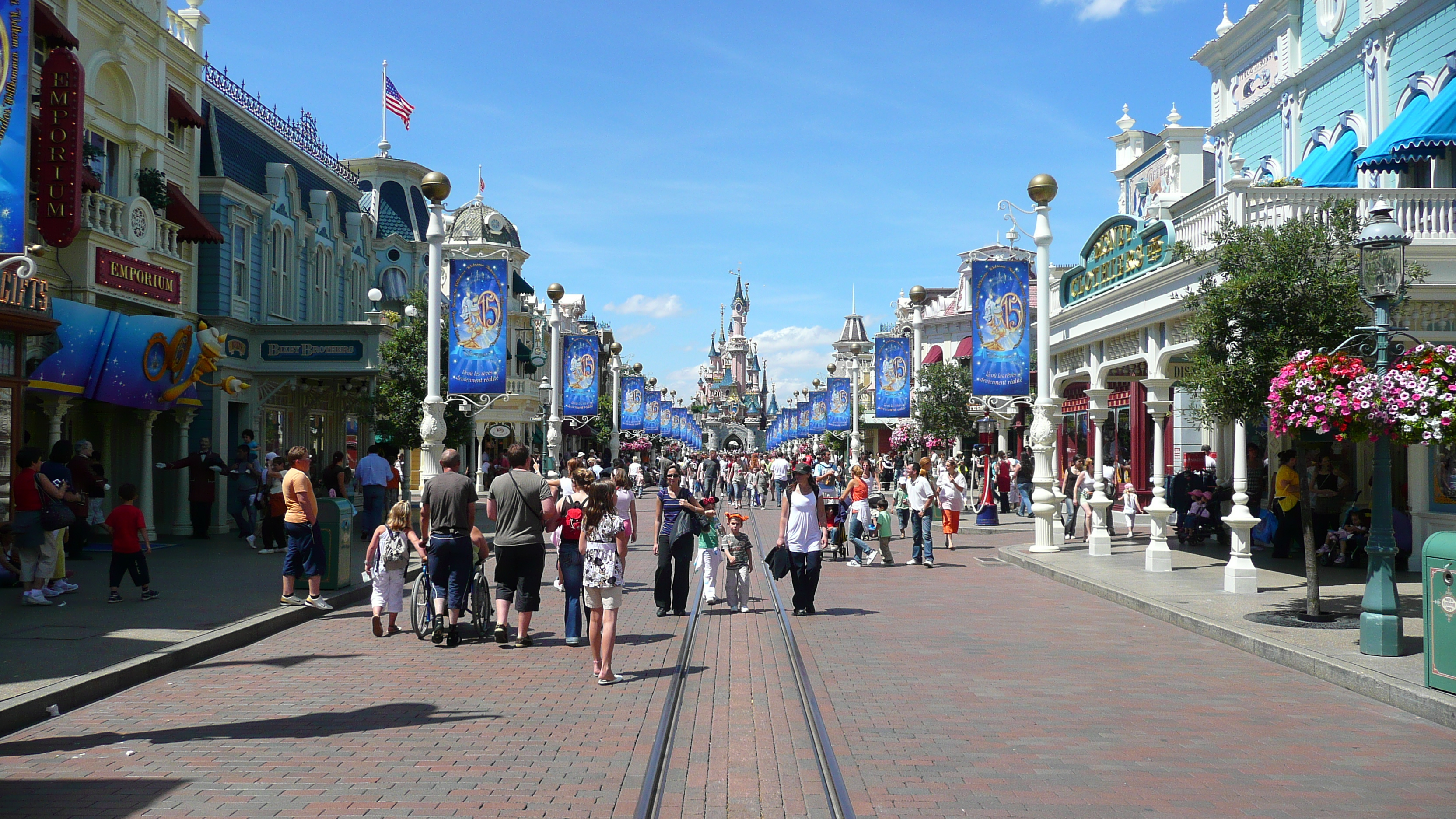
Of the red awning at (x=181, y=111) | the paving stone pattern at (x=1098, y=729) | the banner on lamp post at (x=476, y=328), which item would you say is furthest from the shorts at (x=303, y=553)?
the red awning at (x=181, y=111)

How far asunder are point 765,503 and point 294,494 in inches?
1195

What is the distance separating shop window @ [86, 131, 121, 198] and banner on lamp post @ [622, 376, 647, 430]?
25.8m

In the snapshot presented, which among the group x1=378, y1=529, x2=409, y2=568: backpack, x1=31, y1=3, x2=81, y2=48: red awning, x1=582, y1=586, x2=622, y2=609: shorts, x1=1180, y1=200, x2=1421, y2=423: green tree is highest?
x1=31, y1=3, x2=81, y2=48: red awning

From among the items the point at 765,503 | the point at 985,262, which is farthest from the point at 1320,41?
the point at 765,503

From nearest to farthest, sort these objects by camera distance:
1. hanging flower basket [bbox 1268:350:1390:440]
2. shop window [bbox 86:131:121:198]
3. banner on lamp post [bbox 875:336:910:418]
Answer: hanging flower basket [bbox 1268:350:1390:440] < shop window [bbox 86:131:121:198] < banner on lamp post [bbox 875:336:910:418]

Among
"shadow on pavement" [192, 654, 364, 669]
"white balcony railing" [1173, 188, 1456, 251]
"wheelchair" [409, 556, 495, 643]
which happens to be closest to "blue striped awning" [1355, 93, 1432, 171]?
"white balcony railing" [1173, 188, 1456, 251]

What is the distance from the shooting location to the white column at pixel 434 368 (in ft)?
57.0

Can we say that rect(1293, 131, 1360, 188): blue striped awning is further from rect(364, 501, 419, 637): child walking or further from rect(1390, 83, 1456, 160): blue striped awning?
rect(364, 501, 419, 637): child walking

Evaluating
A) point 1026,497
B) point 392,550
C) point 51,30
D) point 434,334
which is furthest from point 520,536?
point 1026,497

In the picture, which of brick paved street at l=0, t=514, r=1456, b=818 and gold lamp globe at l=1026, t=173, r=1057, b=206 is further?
gold lamp globe at l=1026, t=173, r=1057, b=206

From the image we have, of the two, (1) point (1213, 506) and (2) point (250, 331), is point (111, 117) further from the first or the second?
(1) point (1213, 506)

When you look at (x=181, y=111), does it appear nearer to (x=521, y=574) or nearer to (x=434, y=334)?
(x=434, y=334)

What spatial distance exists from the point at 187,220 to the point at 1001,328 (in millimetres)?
14565

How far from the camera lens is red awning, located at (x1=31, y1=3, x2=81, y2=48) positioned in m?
14.3
